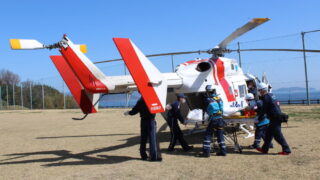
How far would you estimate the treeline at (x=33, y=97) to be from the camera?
1535 inches

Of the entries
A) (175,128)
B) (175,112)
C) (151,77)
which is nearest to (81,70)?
(151,77)

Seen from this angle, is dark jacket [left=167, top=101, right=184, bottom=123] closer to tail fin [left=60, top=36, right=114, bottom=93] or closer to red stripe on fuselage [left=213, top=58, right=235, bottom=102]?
red stripe on fuselage [left=213, top=58, right=235, bottom=102]

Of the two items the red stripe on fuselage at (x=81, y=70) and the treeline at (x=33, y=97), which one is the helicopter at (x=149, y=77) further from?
the treeline at (x=33, y=97)

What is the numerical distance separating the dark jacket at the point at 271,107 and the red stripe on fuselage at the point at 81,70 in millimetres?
4186

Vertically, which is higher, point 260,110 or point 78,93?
point 78,93

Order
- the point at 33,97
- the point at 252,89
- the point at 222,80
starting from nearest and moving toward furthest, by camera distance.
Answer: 1. the point at 222,80
2. the point at 252,89
3. the point at 33,97

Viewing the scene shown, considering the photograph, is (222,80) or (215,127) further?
(222,80)

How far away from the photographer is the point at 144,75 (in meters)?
7.02

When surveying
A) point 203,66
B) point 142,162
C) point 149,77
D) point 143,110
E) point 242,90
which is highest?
point 203,66

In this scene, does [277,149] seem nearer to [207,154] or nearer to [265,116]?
[265,116]

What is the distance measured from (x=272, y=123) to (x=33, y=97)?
38.2 meters

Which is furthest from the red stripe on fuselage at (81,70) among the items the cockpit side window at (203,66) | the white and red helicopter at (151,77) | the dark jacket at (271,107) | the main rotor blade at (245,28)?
the dark jacket at (271,107)

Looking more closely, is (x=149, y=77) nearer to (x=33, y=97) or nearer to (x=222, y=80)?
(x=222, y=80)

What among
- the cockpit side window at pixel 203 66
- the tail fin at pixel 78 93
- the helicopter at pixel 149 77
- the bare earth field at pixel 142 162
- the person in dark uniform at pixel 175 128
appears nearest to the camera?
the bare earth field at pixel 142 162
